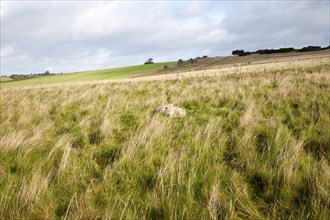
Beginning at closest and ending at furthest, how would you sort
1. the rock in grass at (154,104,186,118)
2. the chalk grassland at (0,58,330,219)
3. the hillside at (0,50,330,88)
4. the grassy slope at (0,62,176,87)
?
the chalk grassland at (0,58,330,219) → the rock in grass at (154,104,186,118) → the hillside at (0,50,330,88) → the grassy slope at (0,62,176,87)

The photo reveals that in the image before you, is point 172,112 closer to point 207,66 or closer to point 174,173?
point 174,173

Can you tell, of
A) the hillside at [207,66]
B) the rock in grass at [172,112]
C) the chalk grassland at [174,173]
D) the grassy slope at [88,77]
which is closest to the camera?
the chalk grassland at [174,173]

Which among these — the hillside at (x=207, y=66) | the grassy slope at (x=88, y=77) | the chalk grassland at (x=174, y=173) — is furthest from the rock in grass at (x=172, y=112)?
the grassy slope at (x=88, y=77)

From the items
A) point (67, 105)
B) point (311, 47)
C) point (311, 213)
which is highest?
point (311, 47)

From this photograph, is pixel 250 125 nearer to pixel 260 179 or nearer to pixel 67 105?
pixel 260 179

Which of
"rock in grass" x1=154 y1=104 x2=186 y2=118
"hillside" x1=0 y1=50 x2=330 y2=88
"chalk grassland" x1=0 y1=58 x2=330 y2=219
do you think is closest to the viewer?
"chalk grassland" x1=0 y1=58 x2=330 y2=219

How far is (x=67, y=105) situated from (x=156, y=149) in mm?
5741

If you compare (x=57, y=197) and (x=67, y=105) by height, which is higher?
(x=67, y=105)

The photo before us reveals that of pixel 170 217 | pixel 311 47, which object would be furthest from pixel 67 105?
pixel 311 47

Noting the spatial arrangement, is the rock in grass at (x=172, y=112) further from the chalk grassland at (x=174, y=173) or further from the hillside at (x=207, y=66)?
the hillside at (x=207, y=66)

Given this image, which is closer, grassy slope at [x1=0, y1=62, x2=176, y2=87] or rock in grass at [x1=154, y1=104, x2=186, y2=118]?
rock in grass at [x1=154, y1=104, x2=186, y2=118]

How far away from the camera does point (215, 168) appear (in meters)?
2.45

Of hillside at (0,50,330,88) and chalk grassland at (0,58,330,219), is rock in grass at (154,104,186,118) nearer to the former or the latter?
chalk grassland at (0,58,330,219)

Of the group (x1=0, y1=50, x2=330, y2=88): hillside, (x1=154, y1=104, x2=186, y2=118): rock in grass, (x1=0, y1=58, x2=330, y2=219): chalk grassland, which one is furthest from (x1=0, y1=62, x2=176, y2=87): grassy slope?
(x1=0, y1=58, x2=330, y2=219): chalk grassland
